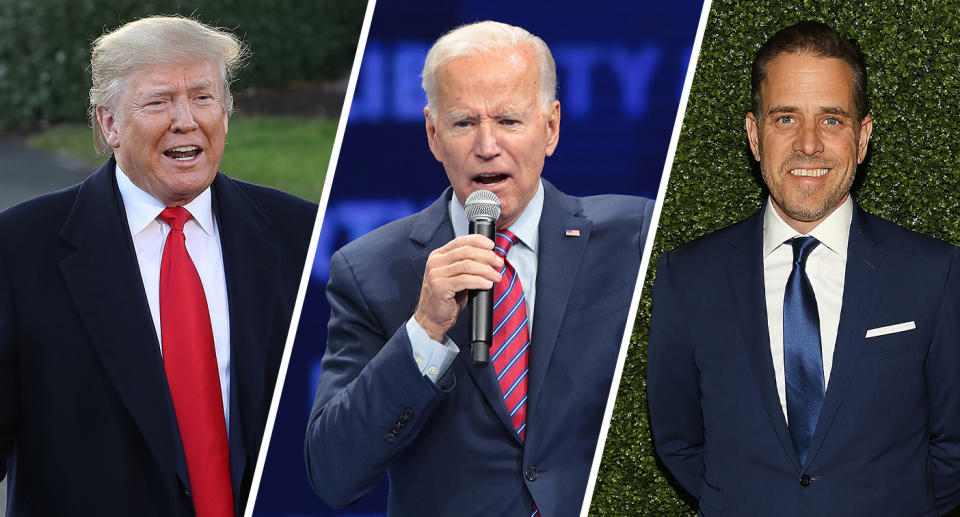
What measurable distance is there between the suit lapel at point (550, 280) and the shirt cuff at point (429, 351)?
222 mm

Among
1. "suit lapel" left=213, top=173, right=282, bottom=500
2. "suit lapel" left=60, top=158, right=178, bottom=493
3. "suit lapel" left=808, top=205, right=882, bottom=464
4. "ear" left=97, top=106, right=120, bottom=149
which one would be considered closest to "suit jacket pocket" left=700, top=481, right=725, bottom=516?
"suit lapel" left=808, top=205, right=882, bottom=464

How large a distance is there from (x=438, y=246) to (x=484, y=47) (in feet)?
1.63

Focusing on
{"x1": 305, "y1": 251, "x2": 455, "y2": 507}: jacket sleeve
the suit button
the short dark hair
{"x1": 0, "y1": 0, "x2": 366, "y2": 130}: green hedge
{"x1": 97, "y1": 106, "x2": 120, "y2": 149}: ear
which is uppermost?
{"x1": 0, "y1": 0, "x2": 366, "y2": 130}: green hedge

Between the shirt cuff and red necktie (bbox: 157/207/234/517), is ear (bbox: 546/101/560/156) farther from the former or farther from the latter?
red necktie (bbox: 157/207/234/517)

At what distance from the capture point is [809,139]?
12.4ft

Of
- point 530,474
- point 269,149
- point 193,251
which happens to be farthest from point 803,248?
point 269,149

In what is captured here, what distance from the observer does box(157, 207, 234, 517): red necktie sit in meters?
3.40

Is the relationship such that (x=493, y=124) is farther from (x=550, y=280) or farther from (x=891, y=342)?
(x=891, y=342)

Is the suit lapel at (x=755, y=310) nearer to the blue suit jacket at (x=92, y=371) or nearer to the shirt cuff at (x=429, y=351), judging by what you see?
the shirt cuff at (x=429, y=351)

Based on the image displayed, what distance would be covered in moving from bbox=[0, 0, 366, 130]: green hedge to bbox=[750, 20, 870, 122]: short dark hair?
8859 millimetres

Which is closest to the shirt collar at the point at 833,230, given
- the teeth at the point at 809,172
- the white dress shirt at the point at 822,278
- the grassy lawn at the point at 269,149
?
the white dress shirt at the point at 822,278

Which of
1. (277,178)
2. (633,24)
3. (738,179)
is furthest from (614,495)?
(277,178)

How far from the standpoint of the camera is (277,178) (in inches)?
457

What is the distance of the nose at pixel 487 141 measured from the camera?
3.11m
